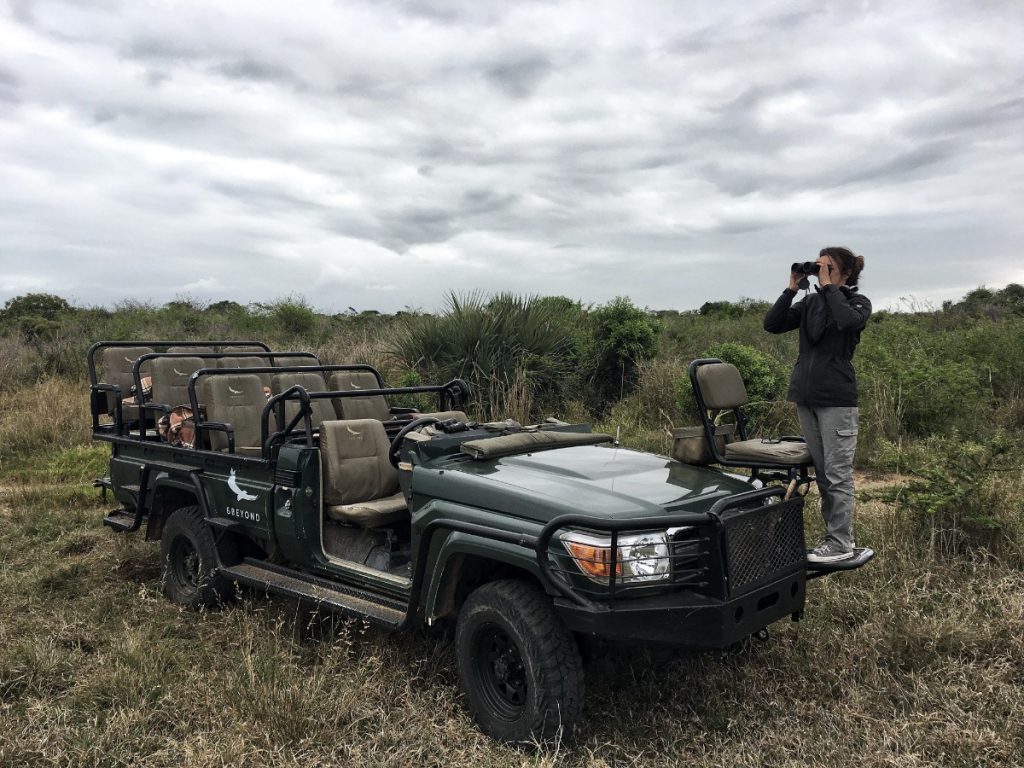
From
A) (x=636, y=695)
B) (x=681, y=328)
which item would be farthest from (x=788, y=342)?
(x=636, y=695)

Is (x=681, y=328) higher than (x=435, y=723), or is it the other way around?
(x=681, y=328)

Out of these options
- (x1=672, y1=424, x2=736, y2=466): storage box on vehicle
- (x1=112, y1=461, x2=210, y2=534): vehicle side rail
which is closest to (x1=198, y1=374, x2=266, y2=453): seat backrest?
(x1=112, y1=461, x2=210, y2=534): vehicle side rail

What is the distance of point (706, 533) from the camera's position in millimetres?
3457

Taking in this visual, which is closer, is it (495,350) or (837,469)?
(837,469)

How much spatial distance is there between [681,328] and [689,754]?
1399cm

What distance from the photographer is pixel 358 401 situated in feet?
20.6

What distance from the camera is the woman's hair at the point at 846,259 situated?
4.75 metres

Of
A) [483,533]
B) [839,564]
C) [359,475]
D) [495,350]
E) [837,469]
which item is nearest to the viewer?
[483,533]

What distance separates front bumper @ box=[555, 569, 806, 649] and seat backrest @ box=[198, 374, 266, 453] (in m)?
3.33

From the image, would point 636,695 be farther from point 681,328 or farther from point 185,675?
point 681,328

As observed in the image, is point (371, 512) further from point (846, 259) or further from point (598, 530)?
point (846, 259)

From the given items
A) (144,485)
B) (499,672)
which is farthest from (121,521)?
(499,672)

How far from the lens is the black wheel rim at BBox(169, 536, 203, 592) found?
18.4ft

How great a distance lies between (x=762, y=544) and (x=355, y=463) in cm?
235
